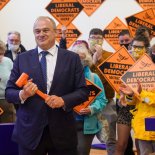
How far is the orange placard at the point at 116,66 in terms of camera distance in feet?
12.6

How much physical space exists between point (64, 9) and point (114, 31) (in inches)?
37.3

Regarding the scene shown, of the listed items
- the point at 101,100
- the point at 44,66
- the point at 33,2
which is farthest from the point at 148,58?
the point at 33,2

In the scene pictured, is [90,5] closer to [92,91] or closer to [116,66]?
[116,66]

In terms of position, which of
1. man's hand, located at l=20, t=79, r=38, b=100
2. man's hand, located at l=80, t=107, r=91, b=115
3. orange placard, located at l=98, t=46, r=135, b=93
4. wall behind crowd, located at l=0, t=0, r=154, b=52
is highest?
wall behind crowd, located at l=0, t=0, r=154, b=52

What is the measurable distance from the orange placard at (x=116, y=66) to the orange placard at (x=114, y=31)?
214cm

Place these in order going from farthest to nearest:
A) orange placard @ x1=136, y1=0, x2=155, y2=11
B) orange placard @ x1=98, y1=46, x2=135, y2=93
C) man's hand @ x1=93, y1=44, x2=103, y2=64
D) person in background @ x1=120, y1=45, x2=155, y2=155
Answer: orange placard @ x1=136, y1=0, x2=155, y2=11 → man's hand @ x1=93, y1=44, x2=103, y2=64 → orange placard @ x1=98, y1=46, x2=135, y2=93 → person in background @ x1=120, y1=45, x2=155, y2=155

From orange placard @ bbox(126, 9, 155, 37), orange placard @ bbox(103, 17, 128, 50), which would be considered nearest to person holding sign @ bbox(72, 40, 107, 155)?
orange placard @ bbox(126, 9, 155, 37)

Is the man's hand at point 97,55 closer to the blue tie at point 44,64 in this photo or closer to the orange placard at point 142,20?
the orange placard at point 142,20

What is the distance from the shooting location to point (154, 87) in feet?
10.7

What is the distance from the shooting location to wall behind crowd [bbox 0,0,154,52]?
593cm

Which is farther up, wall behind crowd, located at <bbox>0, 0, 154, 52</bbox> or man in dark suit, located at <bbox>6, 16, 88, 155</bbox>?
wall behind crowd, located at <bbox>0, 0, 154, 52</bbox>

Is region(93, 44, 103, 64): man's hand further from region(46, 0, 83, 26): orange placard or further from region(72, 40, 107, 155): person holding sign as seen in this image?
region(46, 0, 83, 26): orange placard

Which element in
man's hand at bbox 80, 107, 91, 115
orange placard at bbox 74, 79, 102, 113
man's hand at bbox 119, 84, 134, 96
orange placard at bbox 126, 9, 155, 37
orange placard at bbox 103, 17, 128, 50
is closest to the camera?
man's hand at bbox 119, 84, 134, 96

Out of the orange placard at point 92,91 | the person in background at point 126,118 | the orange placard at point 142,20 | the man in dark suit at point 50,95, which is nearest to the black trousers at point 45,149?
the man in dark suit at point 50,95
